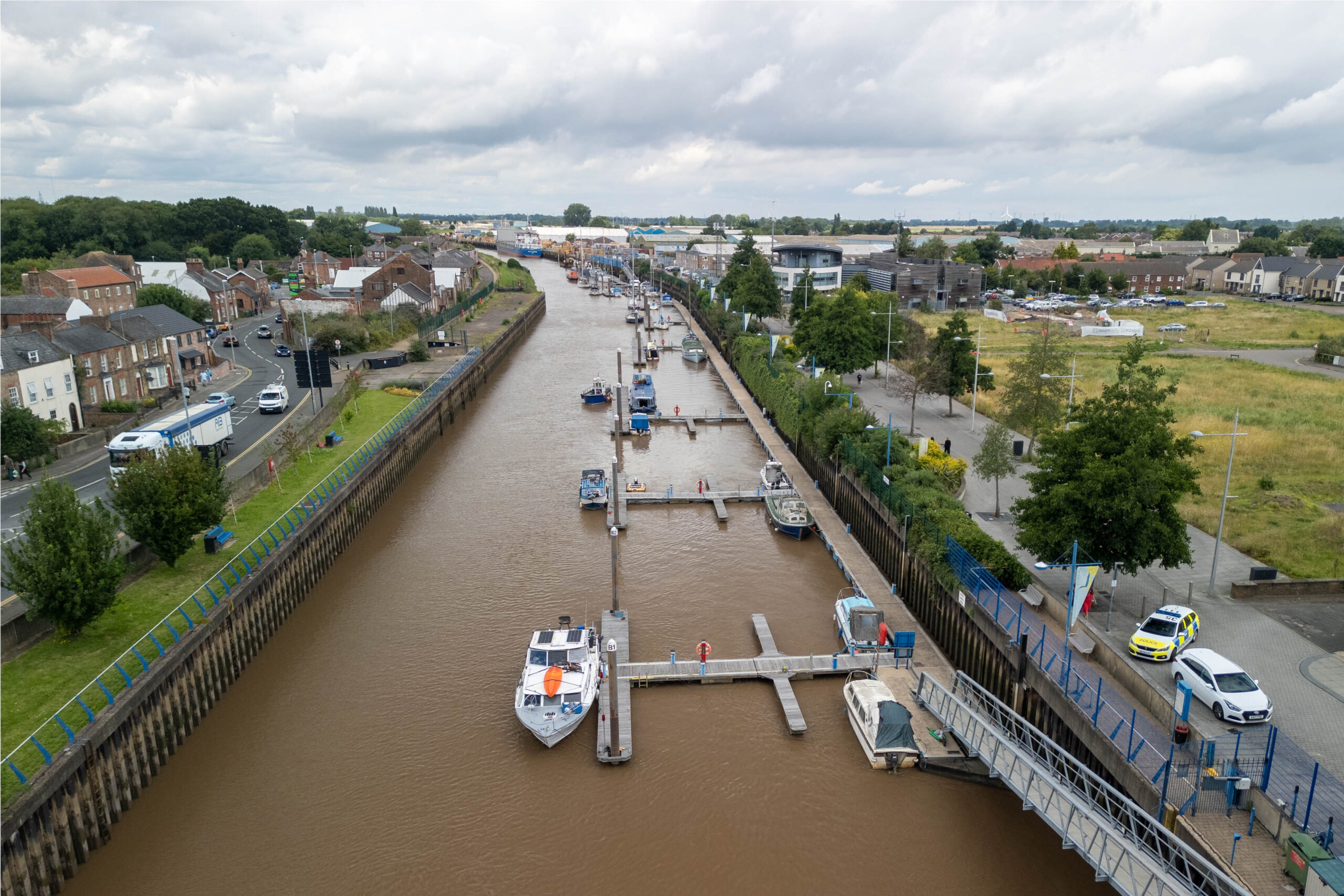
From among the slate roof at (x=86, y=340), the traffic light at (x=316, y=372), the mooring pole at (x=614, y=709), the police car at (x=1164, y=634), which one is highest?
the slate roof at (x=86, y=340)

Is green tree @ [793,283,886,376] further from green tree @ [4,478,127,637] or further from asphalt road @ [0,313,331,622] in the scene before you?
green tree @ [4,478,127,637]

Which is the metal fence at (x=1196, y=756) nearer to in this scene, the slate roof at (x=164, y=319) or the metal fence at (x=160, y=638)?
the metal fence at (x=160, y=638)

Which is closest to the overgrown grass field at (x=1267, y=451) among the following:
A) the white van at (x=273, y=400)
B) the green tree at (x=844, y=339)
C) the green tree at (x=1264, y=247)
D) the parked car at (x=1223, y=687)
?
the green tree at (x=844, y=339)

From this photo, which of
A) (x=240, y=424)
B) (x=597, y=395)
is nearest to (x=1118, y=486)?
(x=597, y=395)

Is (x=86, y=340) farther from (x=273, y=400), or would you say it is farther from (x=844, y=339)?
(x=844, y=339)

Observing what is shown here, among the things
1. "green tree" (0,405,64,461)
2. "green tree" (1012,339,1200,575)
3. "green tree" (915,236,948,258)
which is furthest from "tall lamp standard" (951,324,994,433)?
"green tree" (915,236,948,258)
